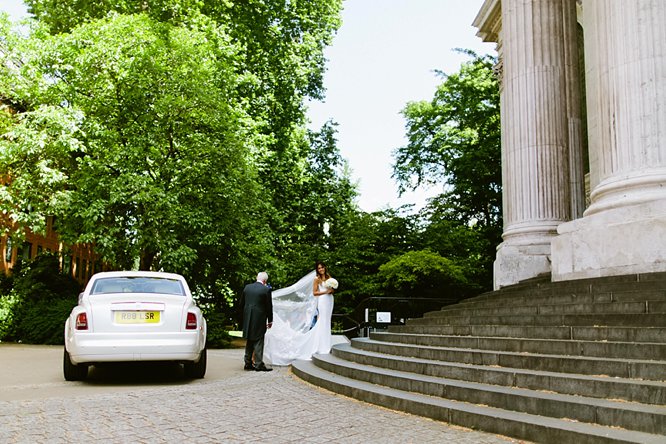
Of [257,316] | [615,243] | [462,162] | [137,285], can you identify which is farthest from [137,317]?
[462,162]

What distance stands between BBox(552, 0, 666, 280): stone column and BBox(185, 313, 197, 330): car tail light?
645 centimetres

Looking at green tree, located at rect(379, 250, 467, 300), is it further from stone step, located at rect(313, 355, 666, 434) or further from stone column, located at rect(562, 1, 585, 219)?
stone step, located at rect(313, 355, 666, 434)

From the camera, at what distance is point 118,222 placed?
2291cm

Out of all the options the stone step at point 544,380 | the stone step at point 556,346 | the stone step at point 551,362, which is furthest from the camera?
the stone step at point 556,346

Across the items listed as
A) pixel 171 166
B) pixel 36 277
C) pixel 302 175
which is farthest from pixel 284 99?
pixel 36 277

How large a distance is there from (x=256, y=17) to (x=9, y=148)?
14.0 m

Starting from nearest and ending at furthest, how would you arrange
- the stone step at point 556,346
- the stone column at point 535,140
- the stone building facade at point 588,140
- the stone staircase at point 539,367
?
the stone staircase at point 539,367
the stone step at point 556,346
the stone building facade at point 588,140
the stone column at point 535,140

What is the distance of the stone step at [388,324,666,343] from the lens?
730 centimetres

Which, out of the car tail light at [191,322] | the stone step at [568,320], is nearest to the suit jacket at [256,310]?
the car tail light at [191,322]

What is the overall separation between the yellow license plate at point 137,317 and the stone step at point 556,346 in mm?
4137

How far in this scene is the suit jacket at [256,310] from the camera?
1295 cm

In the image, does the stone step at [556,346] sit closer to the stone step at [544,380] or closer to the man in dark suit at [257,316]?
the stone step at [544,380]

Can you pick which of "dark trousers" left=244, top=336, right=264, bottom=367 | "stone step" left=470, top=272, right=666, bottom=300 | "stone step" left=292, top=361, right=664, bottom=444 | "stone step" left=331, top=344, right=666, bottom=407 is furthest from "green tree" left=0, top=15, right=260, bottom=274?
"stone step" left=292, top=361, right=664, bottom=444

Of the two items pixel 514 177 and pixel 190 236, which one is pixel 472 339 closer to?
pixel 514 177
